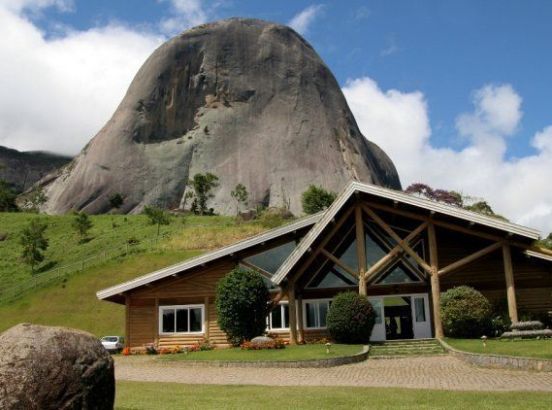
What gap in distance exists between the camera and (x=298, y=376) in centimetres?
1562

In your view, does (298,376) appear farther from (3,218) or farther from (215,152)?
(215,152)

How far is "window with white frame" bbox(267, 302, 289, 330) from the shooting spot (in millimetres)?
26578

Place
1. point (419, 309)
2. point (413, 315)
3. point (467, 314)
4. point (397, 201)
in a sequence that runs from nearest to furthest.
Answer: point (467, 314) → point (397, 201) → point (413, 315) → point (419, 309)

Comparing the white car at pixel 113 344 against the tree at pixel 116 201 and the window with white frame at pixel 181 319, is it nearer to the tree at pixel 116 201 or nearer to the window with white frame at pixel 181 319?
the window with white frame at pixel 181 319

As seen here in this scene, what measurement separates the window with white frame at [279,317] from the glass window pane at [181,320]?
13.4ft

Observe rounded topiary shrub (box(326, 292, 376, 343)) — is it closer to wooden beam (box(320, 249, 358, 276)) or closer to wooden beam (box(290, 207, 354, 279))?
wooden beam (box(320, 249, 358, 276))

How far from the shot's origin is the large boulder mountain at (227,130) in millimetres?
98000

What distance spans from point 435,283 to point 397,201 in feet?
12.3

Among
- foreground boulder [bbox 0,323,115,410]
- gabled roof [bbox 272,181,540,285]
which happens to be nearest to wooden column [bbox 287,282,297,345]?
gabled roof [bbox 272,181,540,285]

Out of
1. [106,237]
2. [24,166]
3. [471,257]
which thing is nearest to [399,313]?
[471,257]

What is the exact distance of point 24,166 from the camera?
147125 mm

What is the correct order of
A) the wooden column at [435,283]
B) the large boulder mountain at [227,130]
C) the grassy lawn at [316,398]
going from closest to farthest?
the grassy lawn at [316,398]
the wooden column at [435,283]
the large boulder mountain at [227,130]

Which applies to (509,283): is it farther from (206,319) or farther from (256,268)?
(206,319)

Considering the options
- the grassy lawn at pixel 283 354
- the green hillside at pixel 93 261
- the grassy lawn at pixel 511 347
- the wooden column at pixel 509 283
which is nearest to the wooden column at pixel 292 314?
the grassy lawn at pixel 283 354
